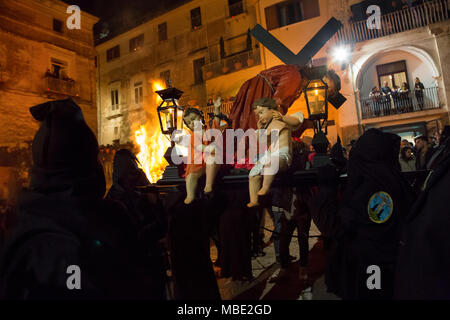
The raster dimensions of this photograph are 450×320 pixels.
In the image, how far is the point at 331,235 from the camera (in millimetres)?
2637

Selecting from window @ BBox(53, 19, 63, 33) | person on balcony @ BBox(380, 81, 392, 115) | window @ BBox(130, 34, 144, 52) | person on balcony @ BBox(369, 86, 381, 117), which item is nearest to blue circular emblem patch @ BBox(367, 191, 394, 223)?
person on balcony @ BBox(369, 86, 381, 117)

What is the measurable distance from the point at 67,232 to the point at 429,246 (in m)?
2.32

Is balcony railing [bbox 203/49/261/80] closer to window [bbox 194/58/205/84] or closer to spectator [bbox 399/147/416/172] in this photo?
window [bbox 194/58/205/84]

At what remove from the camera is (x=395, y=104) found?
1656 centimetres

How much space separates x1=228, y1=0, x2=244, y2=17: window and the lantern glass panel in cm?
1912

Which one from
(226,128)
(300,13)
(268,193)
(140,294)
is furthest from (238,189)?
(300,13)

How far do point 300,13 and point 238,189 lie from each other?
1860 cm

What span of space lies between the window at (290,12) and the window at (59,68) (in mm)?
Result: 14208

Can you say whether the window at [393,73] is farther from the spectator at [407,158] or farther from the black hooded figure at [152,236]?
the black hooded figure at [152,236]

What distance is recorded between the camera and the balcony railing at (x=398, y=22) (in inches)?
614

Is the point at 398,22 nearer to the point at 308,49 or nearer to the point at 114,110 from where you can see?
the point at 308,49

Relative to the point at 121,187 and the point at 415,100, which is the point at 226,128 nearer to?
the point at 121,187

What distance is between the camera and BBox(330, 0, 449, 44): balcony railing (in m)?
15.6

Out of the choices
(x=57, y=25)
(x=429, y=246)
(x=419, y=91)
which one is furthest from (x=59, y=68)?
(x=419, y=91)
